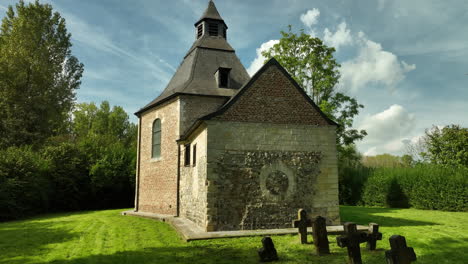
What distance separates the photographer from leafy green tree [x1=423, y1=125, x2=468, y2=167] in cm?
2269

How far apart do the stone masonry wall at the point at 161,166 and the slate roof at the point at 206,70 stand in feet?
2.44

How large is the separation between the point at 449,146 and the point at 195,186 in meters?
20.9

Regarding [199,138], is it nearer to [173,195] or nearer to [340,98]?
[173,195]

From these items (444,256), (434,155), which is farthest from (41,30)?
(434,155)

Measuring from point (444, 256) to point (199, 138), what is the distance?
8463 mm

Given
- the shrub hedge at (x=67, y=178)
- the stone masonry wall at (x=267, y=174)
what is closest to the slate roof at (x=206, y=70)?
the stone masonry wall at (x=267, y=174)

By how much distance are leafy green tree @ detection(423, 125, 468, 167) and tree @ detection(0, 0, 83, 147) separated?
3165 cm

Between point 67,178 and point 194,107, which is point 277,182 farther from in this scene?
point 67,178

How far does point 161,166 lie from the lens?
16828mm

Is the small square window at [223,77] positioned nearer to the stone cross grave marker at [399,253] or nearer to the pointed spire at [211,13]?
the pointed spire at [211,13]

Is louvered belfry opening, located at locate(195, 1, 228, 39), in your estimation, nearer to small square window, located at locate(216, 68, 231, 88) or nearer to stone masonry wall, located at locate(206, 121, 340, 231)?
small square window, located at locate(216, 68, 231, 88)

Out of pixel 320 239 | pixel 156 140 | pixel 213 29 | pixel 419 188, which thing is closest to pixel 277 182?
pixel 320 239

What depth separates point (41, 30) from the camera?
27828mm

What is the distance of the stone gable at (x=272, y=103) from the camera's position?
11531mm
